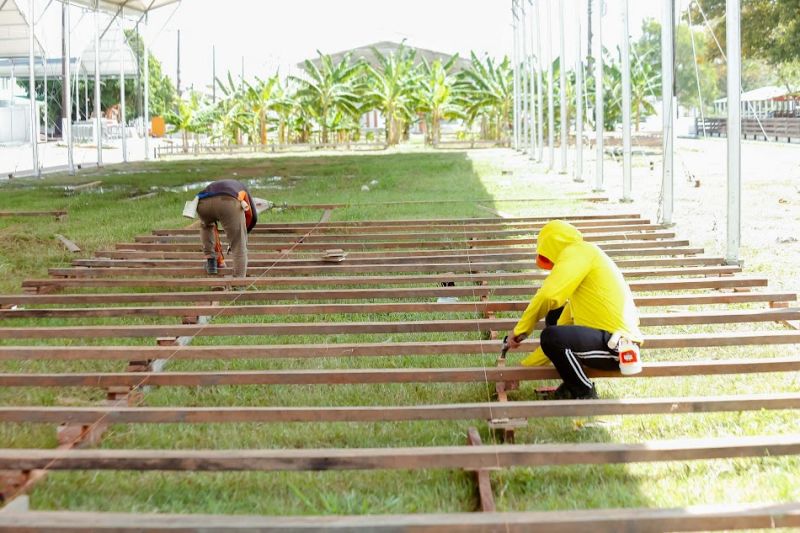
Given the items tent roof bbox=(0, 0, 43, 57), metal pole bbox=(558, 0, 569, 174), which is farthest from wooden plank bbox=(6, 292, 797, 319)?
tent roof bbox=(0, 0, 43, 57)

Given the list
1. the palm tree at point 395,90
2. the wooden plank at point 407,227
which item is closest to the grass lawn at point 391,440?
the wooden plank at point 407,227

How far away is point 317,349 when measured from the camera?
227 inches

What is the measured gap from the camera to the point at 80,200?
17312 mm

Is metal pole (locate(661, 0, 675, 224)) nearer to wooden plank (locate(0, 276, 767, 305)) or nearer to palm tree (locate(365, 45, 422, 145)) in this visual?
wooden plank (locate(0, 276, 767, 305))

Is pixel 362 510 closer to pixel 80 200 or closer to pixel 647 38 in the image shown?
pixel 80 200

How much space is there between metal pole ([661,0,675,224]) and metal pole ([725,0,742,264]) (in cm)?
254

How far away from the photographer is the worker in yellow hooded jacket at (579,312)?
196 inches

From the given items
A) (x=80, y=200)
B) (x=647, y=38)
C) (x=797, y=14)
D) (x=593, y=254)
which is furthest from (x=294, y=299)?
(x=647, y=38)

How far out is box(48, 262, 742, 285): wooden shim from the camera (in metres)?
8.19

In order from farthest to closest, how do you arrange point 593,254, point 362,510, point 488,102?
point 488,102 < point 593,254 < point 362,510

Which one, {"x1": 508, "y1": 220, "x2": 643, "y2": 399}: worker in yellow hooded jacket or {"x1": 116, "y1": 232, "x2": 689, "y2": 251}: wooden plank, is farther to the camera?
{"x1": 116, "y1": 232, "x2": 689, "y2": 251}: wooden plank

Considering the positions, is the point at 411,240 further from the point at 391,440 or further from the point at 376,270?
the point at 391,440

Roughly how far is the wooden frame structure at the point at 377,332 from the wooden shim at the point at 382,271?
2cm

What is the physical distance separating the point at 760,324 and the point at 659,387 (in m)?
1.97
